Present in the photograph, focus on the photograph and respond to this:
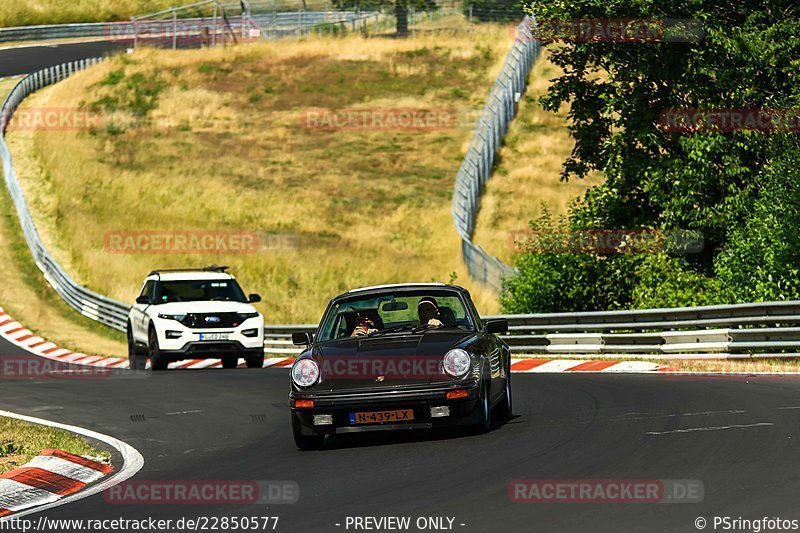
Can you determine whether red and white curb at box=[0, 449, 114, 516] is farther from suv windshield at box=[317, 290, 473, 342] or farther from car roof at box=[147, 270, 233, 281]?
car roof at box=[147, 270, 233, 281]

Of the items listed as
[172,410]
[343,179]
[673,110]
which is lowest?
[343,179]

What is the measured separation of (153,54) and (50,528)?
230 ft

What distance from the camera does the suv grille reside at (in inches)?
925

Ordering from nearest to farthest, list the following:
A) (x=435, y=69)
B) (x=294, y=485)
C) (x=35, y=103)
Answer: (x=294, y=485) < (x=35, y=103) < (x=435, y=69)

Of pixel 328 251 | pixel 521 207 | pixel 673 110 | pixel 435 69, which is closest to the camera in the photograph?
pixel 673 110

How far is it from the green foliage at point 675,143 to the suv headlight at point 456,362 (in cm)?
1298

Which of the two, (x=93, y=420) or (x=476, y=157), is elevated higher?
(x=93, y=420)

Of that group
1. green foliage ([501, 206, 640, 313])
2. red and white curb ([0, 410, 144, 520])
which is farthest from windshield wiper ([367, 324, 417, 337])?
green foliage ([501, 206, 640, 313])

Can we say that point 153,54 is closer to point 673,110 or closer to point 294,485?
point 673,110

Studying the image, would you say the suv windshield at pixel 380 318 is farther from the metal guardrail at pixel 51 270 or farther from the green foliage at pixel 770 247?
the metal guardrail at pixel 51 270

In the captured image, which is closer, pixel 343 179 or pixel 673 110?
pixel 673 110

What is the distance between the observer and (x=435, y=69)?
237ft

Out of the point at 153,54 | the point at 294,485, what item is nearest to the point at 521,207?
the point at 153,54

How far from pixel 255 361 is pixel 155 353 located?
1.96 metres
